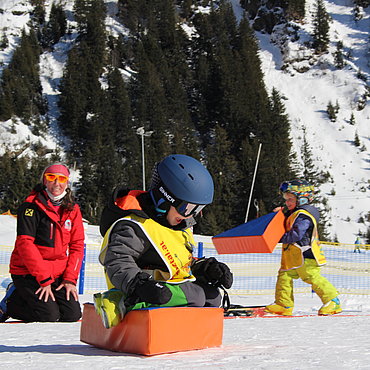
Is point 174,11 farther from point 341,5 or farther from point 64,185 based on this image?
point 64,185

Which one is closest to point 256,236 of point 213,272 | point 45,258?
point 45,258

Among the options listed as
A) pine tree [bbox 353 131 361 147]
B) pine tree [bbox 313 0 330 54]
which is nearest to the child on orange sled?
pine tree [bbox 353 131 361 147]

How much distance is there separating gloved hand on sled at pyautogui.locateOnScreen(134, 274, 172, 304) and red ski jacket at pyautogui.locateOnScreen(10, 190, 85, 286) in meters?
2.18

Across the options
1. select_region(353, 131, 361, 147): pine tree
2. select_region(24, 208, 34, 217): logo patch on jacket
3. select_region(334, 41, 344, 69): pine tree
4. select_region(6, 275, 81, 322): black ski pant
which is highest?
select_region(334, 41, 344, 69): pine tree

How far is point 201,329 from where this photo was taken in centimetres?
292

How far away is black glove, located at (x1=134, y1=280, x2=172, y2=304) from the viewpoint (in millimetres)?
2688

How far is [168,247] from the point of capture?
9.70 feet

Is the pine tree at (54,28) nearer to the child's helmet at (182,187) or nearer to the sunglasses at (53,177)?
the sunglasses at (53,177)

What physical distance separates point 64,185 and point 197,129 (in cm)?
6068

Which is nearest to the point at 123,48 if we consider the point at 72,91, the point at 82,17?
the point at 82,17

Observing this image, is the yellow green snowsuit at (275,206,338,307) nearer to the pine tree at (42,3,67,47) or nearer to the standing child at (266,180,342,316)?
the standing child at (266,180,342,316)

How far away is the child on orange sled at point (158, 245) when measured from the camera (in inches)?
110

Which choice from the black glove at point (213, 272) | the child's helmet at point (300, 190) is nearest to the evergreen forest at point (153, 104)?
the child's helmet at point (300, 190)

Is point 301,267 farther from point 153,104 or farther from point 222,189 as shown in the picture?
point 153,104
